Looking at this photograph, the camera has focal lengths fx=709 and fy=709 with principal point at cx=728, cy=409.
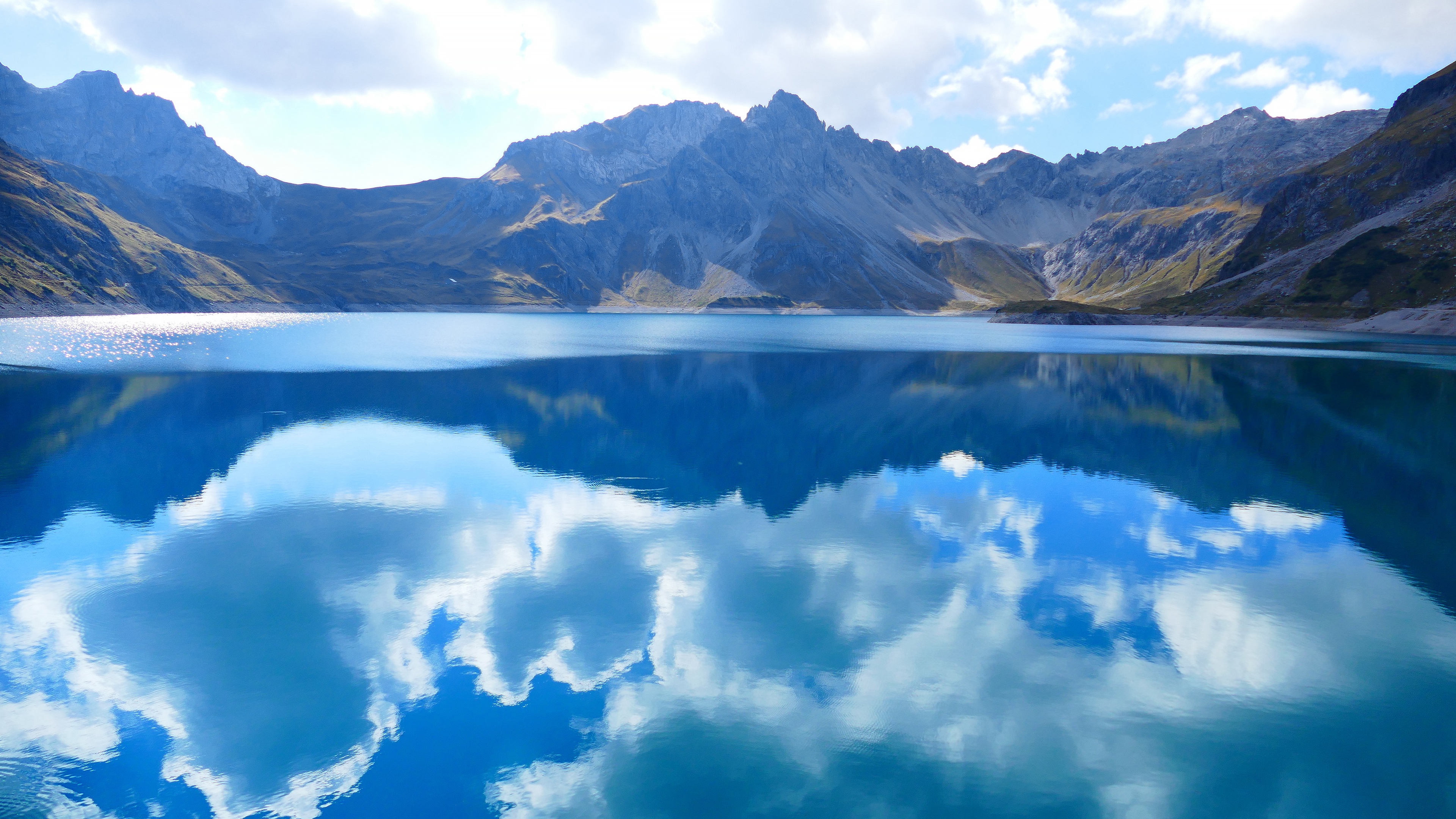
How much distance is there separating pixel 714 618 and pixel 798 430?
116ft

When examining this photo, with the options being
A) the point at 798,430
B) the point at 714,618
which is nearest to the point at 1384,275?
the point at 798,430

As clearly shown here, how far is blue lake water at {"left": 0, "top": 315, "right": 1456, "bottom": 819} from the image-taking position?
1557 centimetres

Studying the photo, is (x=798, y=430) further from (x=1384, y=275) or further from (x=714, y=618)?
(x=1384, y=275)

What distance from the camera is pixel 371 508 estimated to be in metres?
35.0

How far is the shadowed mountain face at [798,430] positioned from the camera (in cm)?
3888

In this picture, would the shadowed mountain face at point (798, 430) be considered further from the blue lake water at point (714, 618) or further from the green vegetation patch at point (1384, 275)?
the green vegetation patch at point (1384, 275)

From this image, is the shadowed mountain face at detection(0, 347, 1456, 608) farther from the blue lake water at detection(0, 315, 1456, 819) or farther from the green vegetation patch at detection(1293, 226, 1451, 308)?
the green vegetation patch at detection(1293, 226, 1451, 308)

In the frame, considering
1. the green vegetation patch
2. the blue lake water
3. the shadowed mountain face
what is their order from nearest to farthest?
the blue lake water → the shadowed mountain face → the green vegetation patch

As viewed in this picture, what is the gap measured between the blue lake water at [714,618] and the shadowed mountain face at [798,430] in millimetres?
504

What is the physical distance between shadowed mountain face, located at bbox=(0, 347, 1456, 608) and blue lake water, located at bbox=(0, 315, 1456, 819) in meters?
0.50

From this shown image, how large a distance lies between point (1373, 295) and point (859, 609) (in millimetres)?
224088

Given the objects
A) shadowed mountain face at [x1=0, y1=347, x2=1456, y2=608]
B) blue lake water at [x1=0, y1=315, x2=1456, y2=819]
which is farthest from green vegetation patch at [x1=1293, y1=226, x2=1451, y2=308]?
blue lake water at [x1=0, y1=315, x2=1456, y2=819]

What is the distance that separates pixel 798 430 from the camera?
5816 centimetres

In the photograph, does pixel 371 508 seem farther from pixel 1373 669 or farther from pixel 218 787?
pixel 1373 669
